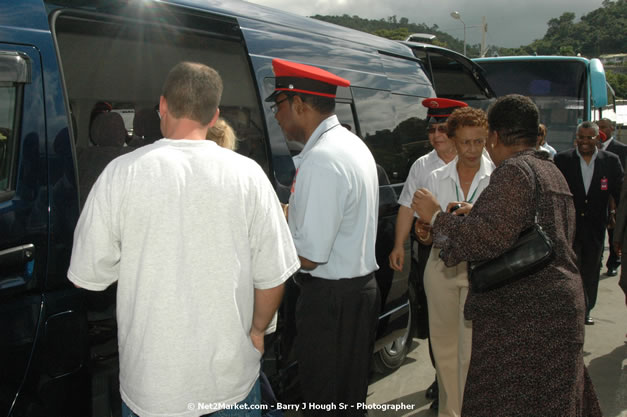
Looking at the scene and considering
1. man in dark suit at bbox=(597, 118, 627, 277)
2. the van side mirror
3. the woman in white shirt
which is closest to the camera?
the van side mirror

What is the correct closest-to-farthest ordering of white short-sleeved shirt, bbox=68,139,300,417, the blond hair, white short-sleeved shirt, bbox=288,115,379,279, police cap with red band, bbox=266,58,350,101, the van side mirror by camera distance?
white short-sleeved shirt, bbox=68,139,300,417 < the van side mirror < white short-sleeved shirt, bbox=288,115,379,279 < police cap with red band, bbox=266,58,350,101 < the blond hair

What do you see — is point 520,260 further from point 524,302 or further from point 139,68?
point 139,68

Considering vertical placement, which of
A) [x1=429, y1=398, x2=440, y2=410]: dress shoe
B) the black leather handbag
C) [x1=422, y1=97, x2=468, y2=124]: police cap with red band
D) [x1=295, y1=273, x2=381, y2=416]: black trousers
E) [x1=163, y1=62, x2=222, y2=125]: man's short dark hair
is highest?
[x1=163, y1=62, x2=222, y2=125]: man's short dark hair

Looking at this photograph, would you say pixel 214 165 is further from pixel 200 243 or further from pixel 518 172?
pixel 518 172

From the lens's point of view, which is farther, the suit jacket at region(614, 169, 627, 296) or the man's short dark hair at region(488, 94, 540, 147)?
the suit jacket at region(614, 169, 627, 296)

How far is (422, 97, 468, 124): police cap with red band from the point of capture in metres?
4.30

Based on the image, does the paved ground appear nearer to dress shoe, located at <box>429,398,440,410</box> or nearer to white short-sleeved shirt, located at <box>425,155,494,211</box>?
dress shoe, located at <box>429,398,440,410</box>

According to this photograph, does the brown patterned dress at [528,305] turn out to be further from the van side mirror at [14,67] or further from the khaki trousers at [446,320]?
the van side mirror at [14,67]

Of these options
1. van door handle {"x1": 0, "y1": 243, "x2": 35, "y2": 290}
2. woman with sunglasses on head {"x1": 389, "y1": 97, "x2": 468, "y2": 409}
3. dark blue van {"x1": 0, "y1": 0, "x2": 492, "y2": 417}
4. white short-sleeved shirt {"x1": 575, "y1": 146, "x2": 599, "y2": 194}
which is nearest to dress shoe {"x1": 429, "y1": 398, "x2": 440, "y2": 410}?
woman with sunglasses on head {"x1": 389, "y1": 97, "x2": 468, "y2": 409}

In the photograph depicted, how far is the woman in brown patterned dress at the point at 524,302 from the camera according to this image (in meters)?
2.13

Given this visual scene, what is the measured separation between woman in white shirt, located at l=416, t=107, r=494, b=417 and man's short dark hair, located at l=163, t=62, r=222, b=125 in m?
1.71

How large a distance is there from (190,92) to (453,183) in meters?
2.09

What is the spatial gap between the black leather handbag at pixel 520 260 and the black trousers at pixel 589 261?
10.9ft

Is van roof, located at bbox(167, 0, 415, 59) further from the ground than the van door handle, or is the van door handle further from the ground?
van roof, located at bbox(167, 0, 415, 59)
